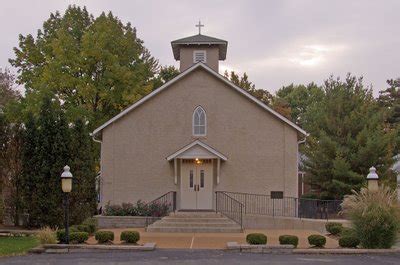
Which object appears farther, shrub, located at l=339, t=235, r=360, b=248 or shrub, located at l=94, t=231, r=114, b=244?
shrub, located at l=94, t=231, r=114, b=244

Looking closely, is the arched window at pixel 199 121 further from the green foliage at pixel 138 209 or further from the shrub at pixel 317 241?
the shrub at pixel 317 241

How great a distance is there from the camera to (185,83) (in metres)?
32.1

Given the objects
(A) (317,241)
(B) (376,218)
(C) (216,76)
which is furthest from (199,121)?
(B) (376,218)

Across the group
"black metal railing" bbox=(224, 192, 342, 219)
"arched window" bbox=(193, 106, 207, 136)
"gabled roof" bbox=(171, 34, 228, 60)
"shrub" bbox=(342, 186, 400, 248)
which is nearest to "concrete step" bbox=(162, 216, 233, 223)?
"black metal railing" bbox=(224, 192, 342, 219)

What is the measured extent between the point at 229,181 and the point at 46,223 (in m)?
9.37

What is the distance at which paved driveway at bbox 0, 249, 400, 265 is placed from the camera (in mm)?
16797

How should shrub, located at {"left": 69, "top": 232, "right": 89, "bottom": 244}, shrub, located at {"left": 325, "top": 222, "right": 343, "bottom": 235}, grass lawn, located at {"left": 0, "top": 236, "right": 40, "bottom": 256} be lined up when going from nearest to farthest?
grass lawn, located at {"left": 0, "top": 236, "right": 40, "bottom": 256}, shrub, located at {"left": 69, "top": 232, "right": 89, "bottom": 244}, shrub, located at {"left": 325, "top": 222, "right": 343, "bottom": 235}

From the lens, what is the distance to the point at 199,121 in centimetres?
3206

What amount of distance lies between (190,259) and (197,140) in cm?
1410

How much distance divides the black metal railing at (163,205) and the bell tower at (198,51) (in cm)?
775

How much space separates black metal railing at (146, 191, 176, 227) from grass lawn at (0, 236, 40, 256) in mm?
6437

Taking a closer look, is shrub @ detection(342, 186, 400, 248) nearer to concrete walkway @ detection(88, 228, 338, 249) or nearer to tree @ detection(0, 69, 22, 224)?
concrete walkway @ detection(88, 228, 338, 249)

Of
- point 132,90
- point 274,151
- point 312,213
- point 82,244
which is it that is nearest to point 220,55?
point 132,90

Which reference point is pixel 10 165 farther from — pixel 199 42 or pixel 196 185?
pixel 199 42
